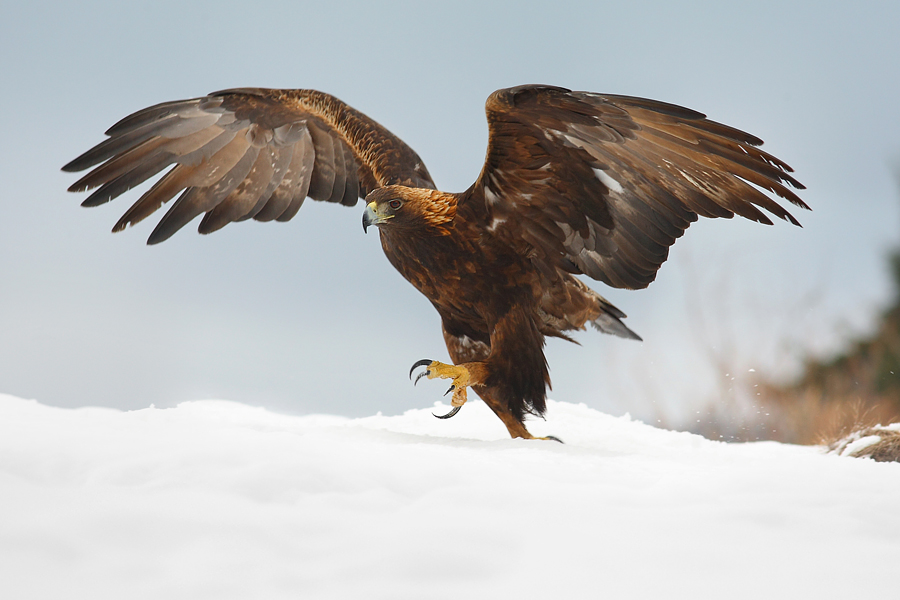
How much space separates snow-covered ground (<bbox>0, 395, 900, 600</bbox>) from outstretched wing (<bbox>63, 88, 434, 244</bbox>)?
2.13 metres

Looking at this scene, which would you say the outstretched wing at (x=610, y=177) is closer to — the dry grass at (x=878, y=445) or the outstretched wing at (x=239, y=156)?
the outstretched wing at (x=239, y=156)

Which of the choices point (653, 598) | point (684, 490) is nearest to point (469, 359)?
point (684, 490)

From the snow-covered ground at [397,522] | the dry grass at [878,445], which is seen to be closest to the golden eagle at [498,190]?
the snow-covered ground at [397,522]

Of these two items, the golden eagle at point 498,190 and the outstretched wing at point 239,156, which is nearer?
the golden eagle at point 498,190

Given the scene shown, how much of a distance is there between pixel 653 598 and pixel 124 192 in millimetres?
4341

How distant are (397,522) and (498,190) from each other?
2.40 m

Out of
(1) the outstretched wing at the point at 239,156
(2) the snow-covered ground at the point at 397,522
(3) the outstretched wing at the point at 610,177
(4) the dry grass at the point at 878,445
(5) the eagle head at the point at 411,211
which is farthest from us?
(4) the dry grass at the point at 878,445

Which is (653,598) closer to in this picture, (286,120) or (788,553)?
(788,553)

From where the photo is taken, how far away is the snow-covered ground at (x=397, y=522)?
2023 mm

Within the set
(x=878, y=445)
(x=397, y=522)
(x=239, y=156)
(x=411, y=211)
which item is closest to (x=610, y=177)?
(x=411, y=211)

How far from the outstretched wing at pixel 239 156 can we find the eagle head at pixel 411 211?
656 millimetres

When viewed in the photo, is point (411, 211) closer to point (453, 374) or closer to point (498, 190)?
point (498, 190)

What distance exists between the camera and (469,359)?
499 centimetres

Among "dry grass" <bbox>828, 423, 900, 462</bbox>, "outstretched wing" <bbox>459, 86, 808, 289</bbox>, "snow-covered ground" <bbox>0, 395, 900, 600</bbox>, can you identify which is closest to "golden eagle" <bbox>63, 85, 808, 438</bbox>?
"outstretched wing" <bbox>459, 86, 808, 289</bbox>
